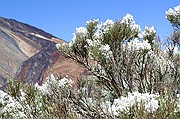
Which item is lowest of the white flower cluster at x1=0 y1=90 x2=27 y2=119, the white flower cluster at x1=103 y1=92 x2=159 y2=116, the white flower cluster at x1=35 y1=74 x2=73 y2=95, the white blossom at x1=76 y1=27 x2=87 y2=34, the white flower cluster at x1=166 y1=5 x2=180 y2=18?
the white flower cluster at x1=103 y1=92 x2=159 y2=116

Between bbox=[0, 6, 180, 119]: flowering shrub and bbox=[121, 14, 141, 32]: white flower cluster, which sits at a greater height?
bbox=[121, 14, 141, 32]: white flower cluster

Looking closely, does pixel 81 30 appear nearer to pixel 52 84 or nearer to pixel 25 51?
pixel 52 84

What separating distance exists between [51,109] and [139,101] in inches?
85.1

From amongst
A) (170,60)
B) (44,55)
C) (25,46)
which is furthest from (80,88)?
(25,46)

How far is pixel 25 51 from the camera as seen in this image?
10100 cm

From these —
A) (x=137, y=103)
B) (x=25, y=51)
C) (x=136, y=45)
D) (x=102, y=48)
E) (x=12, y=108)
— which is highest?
(x=25, y=51)

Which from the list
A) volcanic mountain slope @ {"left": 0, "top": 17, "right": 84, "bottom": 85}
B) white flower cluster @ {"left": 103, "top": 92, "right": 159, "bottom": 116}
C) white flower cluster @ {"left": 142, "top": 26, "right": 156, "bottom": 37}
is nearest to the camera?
white flower cluster @ {"left": 103, "top": 92, "right": 159, "bottom": 116}

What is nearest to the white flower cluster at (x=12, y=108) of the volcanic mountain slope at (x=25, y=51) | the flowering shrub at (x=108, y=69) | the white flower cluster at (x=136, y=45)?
the flowering shrub at (x=108, y=69)

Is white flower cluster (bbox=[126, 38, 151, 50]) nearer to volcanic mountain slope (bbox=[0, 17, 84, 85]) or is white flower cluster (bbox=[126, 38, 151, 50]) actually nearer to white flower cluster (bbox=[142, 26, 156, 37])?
white flower cluster (bbox=[142, 26, 156, 37])

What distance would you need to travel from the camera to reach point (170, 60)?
1082 centimetres

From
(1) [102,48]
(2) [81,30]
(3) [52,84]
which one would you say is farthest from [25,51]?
(1) [102,48]

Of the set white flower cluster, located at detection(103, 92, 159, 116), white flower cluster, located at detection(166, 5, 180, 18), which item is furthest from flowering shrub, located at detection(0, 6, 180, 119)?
white flower cluster, located at detection(103, 92, 159, 116)

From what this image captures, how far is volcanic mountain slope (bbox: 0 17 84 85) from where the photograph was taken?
4137 centimetres

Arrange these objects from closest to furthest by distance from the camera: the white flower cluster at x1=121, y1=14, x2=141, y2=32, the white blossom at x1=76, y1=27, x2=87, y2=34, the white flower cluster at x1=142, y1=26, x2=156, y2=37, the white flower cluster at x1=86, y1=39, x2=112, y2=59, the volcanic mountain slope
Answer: the white flower cluster at x1=86, y1=39, x2=112, y2=59 → the white flower cluster at x1=121, y1=14, x2=141, y2=32 → the white blossom at x1=76, y1=27, x2=87, y2=34 → the white flower cluster at x1=142, y1=26, x2=156, y2=37 → the volcanic mountain slope
